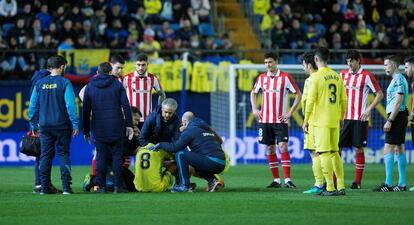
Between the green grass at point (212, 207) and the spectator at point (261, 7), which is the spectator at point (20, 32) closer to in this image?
the spectator at point (261, 7)

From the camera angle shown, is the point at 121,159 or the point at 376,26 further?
the point at 376,26

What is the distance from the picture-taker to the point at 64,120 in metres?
14.0

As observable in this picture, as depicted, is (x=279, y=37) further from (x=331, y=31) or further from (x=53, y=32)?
(x=53, y=32)

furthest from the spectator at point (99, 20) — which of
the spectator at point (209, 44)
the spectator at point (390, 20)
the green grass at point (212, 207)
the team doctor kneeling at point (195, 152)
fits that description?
the team doctor kneeling at point (195, 152)

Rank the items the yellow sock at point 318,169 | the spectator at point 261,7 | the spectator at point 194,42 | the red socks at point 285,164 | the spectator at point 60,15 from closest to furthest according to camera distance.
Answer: the yellow sock at point 318,169 < the red socks at point 285,164 < the spectator at point 60,15 < the spectator at point 194,42 < the spectator at point 261,7

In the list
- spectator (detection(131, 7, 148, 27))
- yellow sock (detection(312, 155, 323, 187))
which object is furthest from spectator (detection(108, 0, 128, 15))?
yellow sock (detection(312, 155, 323, 187))

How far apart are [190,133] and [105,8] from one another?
491 inches

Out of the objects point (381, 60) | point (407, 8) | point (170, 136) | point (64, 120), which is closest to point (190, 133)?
point (170, 136)

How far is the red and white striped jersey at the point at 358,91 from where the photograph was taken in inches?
617

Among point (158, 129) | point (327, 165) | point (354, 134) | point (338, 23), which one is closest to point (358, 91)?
point (354, 134)

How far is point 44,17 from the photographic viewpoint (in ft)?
82.0

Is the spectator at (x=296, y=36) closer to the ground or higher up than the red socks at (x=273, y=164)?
higher up

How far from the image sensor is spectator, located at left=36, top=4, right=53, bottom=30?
2492 cm

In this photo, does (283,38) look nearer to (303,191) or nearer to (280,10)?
(280,10)
